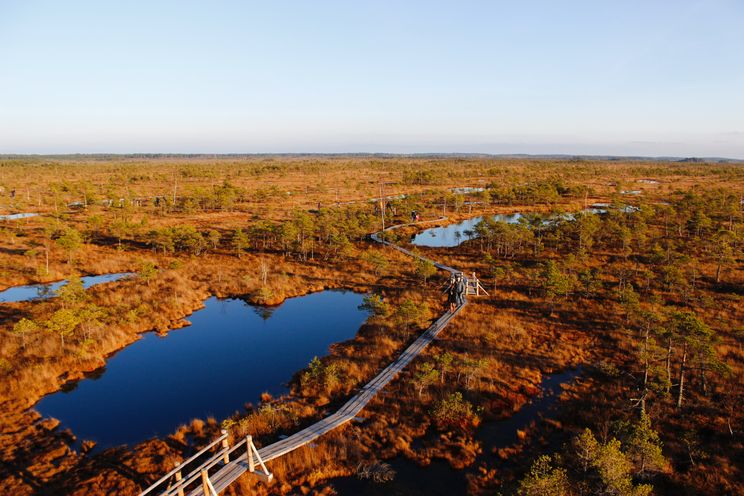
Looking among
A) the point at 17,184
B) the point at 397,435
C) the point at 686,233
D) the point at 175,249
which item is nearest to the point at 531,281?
the point at 397,435

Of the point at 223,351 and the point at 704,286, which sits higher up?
the point at 704,286

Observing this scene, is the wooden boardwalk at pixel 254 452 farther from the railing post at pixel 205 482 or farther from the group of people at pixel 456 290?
the group of people at pixel 456 290

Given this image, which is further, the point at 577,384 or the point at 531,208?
the point at 531,208

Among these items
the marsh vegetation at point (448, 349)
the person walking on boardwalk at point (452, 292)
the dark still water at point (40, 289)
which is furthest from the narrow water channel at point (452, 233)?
the dark still water at point (40, 289)

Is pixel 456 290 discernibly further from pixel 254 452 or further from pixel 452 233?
pixel 452 233

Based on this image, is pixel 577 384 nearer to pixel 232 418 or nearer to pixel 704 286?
pixel 232 418

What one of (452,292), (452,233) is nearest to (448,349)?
(452,292)
